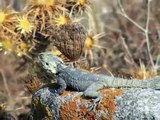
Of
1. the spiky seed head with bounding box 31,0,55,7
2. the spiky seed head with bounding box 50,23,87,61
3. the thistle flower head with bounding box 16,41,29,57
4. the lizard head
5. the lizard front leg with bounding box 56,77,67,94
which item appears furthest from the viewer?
the thistle flower head with bounding box 16,41,29,57

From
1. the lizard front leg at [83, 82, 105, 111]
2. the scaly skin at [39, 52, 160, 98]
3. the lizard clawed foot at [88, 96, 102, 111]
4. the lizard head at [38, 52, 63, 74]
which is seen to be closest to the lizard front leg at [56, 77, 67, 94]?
the scaly skin at [39, 52, 160, 98]

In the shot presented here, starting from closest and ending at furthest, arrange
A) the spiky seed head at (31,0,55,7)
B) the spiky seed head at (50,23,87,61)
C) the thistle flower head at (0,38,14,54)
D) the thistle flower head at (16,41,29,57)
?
the spiky seed head at (50,23,87,61) < the spiky seed head at (31,0,55,7) < the thistle flower head at (0,38,14,54) < the thistle flower head at (16,41,29,57)

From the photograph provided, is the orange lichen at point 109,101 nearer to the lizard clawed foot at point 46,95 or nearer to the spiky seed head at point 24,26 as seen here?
the lizard clawed foot at point 46,95

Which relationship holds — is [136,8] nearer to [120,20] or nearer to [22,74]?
[120,20]

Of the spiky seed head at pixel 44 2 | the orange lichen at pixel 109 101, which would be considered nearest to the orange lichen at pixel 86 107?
the orange lichen at pixel 109 101

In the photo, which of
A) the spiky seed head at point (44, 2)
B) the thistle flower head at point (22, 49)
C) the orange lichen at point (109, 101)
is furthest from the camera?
the thistle flower head at point (22, 49)

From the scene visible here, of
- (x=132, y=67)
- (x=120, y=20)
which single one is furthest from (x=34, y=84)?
(x=120, y=20)

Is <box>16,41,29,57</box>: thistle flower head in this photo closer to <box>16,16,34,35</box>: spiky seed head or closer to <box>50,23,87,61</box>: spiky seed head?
<box>16,16,34,35</box>: spiky seed head
